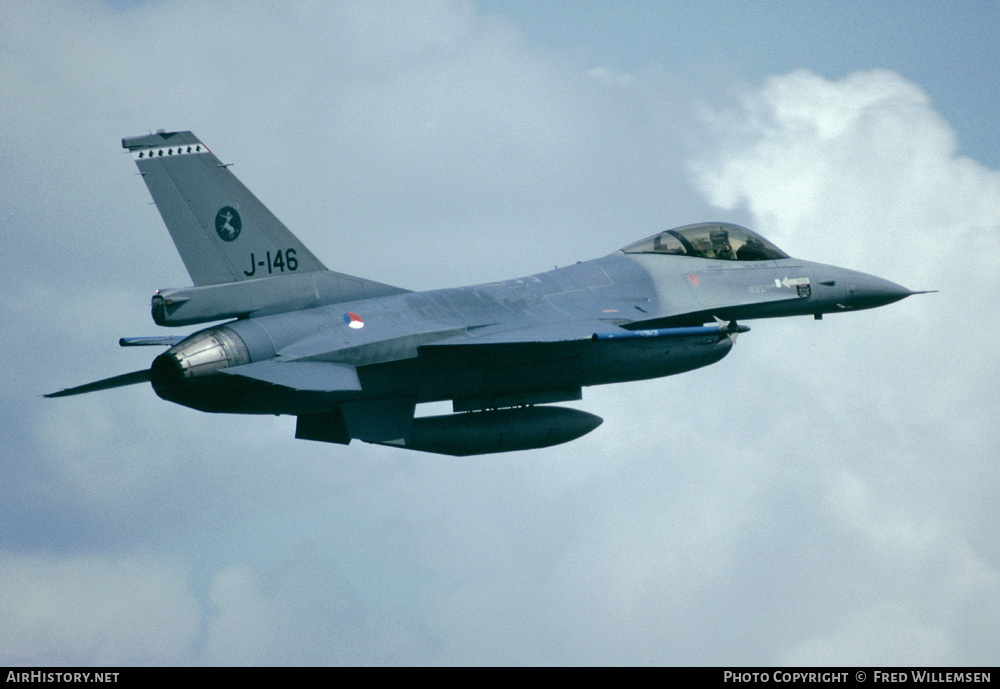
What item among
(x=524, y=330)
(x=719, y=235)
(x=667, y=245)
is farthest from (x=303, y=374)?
(x=719, y=235)

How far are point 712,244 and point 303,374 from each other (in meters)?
10.1

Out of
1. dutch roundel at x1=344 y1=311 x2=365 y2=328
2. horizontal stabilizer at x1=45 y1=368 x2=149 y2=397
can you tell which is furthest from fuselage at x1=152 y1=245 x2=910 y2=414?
horizontal stabilizer at x1=45 y1=368 x2=149 y2=397

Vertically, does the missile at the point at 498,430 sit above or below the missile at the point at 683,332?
below

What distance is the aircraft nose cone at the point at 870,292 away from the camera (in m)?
30.3

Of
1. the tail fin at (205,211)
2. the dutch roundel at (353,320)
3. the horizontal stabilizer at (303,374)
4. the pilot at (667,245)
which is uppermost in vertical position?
the pilot at (667,245)

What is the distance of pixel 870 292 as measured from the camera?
30422 mm

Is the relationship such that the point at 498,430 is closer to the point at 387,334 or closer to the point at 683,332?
the point at 387,334

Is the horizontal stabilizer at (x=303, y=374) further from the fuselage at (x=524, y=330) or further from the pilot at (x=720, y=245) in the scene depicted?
the pilot at (x=720, y=245)

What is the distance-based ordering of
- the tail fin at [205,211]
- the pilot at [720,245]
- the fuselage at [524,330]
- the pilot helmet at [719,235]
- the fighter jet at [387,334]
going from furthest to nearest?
the pilot helmet at [719,235] → the pilot at [720,245] → the tail fin at [205,211] → the fuselage at [524,330] → the fighter jet at [387,334]

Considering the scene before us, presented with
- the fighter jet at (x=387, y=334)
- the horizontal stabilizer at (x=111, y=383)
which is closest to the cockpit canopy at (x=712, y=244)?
the fighter jet at (x=387, y=334)

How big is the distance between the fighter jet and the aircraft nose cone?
2723 millimetres

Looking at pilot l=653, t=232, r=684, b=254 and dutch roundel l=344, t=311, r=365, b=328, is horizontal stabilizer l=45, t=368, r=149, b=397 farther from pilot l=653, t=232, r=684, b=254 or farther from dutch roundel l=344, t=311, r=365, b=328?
pilot l=653, t=232, r=684, b=254

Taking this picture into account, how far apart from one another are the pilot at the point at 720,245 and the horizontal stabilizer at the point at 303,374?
904 cm
